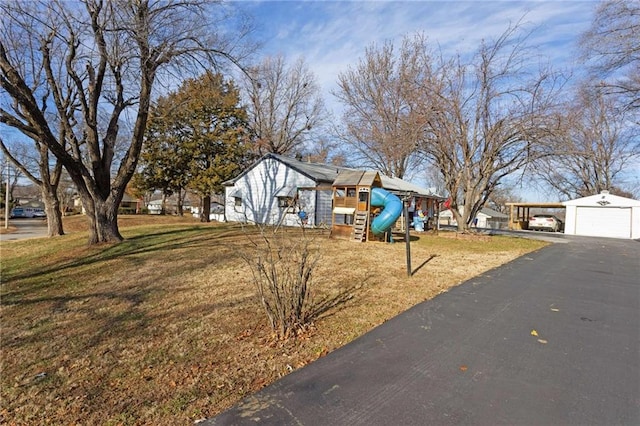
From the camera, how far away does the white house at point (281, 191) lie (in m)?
18.5

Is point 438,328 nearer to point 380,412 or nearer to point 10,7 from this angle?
point 380,412

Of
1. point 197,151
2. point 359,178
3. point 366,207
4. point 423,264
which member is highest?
point 197,151

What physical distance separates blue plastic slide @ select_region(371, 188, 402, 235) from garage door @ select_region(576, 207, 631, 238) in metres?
20.2

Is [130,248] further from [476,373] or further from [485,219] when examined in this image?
[485,219]

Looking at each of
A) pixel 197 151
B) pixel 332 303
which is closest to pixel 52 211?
pixel 197 151

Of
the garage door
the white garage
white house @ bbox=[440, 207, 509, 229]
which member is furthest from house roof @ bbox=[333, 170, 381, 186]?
white house @ bbox=[440, 207, 509, 229]

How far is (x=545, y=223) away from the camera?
91.4 ft

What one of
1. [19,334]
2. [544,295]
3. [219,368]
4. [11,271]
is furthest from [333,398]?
[11,271]

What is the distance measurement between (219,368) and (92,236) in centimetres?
989

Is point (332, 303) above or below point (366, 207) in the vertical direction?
below

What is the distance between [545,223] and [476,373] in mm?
30173

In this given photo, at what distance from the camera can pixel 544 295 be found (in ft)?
18.3

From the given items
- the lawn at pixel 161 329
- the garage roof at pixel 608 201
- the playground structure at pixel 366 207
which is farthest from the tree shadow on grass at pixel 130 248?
the garage roof at pixel 608 201

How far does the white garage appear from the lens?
22.8m
